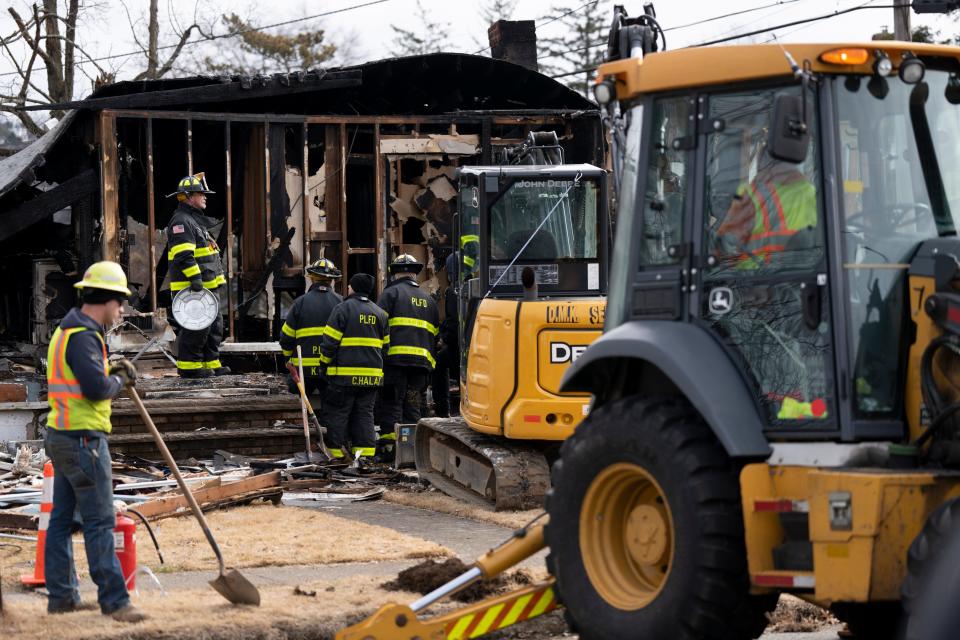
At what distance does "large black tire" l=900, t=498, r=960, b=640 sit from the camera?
5086 mm

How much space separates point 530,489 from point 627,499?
4924 mm

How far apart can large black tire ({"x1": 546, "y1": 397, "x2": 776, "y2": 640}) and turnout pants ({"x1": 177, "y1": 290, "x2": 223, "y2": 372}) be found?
9975mm

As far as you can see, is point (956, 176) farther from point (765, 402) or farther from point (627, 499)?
point (627, 499)

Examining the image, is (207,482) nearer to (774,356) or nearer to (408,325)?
(408,325)

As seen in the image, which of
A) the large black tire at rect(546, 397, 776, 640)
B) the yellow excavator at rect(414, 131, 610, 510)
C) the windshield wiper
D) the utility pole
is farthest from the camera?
the utility pole

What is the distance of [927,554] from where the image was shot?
16.9 ft

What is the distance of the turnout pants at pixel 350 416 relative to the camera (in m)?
14.9

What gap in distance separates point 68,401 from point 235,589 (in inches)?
54.0

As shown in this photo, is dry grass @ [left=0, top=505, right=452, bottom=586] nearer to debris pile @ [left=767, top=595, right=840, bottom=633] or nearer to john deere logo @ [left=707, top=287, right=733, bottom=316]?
debris pile @ [left=767, top=595, right=840, bottom=633]

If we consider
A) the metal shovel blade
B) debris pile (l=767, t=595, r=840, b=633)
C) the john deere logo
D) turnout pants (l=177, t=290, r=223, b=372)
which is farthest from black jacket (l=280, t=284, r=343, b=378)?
the john deere logo

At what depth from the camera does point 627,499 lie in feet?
21.6

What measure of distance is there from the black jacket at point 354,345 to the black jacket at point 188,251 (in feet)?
6.04

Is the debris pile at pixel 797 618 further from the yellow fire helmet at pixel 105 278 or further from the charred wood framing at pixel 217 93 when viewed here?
the charred wood framing at pixel 217 93

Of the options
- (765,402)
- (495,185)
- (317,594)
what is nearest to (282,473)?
(495,185)
